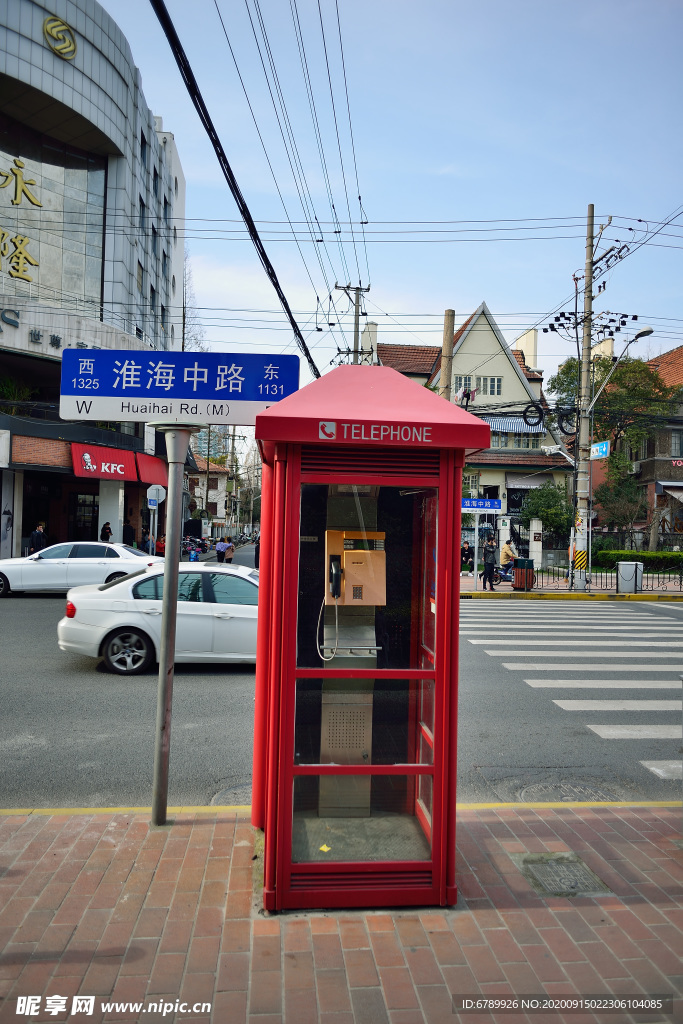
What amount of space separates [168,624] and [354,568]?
139 centimetres

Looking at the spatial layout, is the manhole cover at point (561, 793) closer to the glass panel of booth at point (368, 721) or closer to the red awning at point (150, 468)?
the glass panel of booth at point (368, 721)

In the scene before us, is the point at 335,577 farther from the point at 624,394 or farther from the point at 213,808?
the point at 624,394

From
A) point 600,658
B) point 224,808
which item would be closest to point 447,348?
point 600,658

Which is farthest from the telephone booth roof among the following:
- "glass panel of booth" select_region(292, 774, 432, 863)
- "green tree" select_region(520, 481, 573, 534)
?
"green tree" select_region(520, 481, 573, 534)

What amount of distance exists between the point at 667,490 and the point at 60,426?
3210cm

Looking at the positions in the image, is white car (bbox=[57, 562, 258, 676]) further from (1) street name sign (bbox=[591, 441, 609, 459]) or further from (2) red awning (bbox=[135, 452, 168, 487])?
(2) red awning (bbox=[135, 452, 168, 487])

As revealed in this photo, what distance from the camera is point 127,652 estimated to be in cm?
912

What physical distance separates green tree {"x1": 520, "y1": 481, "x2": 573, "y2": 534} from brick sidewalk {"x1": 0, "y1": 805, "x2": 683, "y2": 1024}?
32933 mm

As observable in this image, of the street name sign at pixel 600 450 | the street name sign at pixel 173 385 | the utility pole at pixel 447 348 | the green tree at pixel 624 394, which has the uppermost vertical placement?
the green tree at pixel 624 394

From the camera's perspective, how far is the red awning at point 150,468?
95.7ft

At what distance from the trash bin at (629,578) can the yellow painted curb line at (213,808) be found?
1839cm

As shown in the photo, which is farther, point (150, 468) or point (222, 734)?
point (150, 468)

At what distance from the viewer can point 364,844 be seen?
3.86m

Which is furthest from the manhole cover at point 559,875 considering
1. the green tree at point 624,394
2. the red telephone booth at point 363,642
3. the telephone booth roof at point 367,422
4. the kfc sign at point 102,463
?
the green tree at point 624,394
